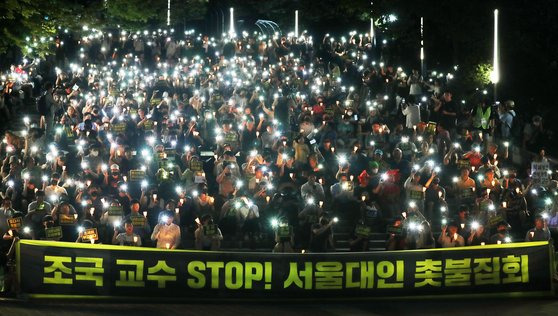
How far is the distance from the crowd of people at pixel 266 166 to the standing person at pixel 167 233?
25 mm

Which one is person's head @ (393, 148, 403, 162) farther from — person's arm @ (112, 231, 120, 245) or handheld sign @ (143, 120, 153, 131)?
person's arm @ (112, 231, 120, 245)

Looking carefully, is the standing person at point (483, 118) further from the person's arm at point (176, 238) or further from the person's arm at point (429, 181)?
the person's arm at point (176, 238)

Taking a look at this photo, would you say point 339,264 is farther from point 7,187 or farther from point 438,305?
point 7,187

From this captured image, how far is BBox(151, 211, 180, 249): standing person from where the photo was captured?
63.2 feet

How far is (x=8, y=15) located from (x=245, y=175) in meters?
9.77

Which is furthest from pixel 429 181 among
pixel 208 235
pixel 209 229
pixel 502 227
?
pixel 209 229

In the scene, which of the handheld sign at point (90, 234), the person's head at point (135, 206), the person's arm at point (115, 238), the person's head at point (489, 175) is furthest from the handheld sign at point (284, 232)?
the person's head at point (489, 175)

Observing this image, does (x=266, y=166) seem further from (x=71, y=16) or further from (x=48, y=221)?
(x=71, y=16)

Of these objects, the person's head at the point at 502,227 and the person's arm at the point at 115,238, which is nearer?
the person's arm at the point at 115,238

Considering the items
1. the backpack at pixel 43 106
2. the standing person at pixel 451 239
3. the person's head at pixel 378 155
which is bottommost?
the standing person at pixel 451 239

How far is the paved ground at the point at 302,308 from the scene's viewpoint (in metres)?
16.4

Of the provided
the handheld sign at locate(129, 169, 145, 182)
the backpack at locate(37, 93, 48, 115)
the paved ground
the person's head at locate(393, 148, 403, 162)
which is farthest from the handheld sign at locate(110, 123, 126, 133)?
the paved ground

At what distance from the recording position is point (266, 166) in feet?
75.4

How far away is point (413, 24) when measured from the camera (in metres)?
43.5
